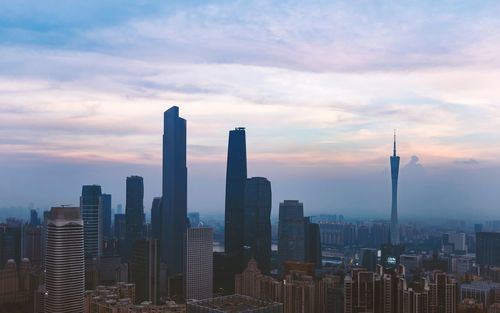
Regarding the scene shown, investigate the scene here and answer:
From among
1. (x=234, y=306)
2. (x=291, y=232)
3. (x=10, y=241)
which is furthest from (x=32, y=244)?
(x=234, y=306)

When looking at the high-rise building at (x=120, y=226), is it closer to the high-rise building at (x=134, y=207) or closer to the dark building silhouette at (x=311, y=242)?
the high-rise building at (x=134, y=207)

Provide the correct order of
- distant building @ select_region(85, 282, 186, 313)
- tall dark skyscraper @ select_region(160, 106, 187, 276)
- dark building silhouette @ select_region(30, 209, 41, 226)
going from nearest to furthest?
distant building @ select_region(85, 282, 186, 313) → dark building silhouette @ select_region(30, 209, 41, 226) → tall dark skyscraper @ select_region(160, 106, 187, 276)

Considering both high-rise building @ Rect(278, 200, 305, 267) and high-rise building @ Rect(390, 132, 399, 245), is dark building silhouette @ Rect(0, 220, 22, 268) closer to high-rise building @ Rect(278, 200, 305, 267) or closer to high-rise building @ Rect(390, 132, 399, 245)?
high-rise building @ Rect(278, 200, 305, 267)

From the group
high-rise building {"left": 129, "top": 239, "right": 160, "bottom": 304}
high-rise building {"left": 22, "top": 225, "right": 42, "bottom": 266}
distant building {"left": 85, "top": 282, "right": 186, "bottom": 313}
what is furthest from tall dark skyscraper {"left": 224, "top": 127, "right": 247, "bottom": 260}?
distant building {"left": 85, "top": 282, "right": 186, "bottom": 313}

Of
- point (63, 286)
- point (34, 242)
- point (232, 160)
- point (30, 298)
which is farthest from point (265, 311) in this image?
point (232, 160)

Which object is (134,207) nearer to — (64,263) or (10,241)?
(10,241)
